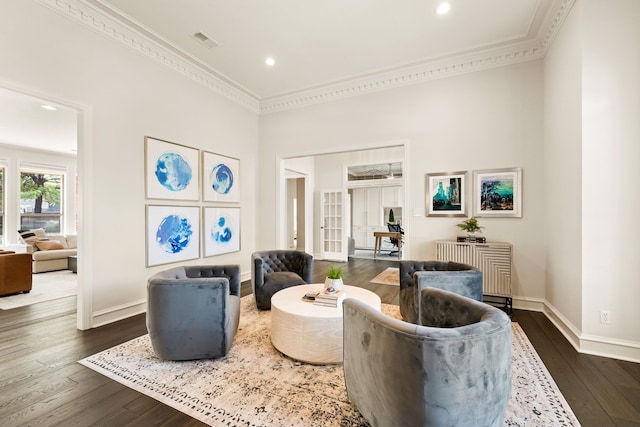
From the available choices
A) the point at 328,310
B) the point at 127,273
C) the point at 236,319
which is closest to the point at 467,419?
the point at 328,310

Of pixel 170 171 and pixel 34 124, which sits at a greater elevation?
pixel 34 124

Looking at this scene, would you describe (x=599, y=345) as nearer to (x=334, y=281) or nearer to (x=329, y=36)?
(x=334, y=281)

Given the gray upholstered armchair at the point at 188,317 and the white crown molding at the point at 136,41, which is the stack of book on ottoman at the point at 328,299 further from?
the white crown molding at the point at 136,41

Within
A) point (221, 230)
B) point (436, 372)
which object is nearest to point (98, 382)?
point (436, 372)

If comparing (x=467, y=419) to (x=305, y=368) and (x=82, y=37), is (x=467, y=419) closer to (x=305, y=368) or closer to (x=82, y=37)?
(x=305, y=368)

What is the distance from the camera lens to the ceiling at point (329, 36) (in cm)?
322

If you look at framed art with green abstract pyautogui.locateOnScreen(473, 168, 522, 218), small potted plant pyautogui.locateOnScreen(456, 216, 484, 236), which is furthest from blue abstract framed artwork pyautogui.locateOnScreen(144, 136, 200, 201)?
framed art with green abstract pyautogui.locateOnScreen(473, 168, 522, 218)

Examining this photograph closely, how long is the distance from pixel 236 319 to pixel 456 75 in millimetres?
4593

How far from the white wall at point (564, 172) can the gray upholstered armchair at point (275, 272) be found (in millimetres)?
3041

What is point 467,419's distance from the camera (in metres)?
1.32

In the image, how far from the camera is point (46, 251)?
646cm

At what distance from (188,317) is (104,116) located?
2.72 metres

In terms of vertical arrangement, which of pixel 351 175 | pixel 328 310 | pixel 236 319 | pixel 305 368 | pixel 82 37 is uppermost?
pixel 82 37

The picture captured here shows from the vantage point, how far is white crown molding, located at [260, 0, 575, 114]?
351cm
